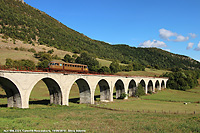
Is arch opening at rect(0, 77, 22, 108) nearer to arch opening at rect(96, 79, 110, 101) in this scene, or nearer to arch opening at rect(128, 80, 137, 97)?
arch opening at rect(96, 79, 110, 101)

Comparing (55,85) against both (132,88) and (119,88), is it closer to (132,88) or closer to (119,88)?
(119,88)

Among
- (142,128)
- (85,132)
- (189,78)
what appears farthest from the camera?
(189,78)

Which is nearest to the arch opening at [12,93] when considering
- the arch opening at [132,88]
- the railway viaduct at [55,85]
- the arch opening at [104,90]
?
the railway viaduct at [55,85]

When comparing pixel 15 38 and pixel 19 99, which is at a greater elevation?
pixel 15 38

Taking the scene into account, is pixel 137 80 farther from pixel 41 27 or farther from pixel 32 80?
pixel 41 27

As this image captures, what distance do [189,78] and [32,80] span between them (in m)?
89.3

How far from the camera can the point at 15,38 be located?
120 meters

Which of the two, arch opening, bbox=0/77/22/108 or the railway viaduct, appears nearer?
arch opening, bbox=0/77/22/108

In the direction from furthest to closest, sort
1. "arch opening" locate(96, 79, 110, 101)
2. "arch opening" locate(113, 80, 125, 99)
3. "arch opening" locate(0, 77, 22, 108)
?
"arch opening" locate(113, 80, 125, 99) → "arch opening" locate(96, 79, 110, 101) → "arch opening" locate(0, 77, 22, 108)

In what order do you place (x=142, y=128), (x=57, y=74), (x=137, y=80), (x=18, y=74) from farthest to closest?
(x=137, y=80)
(x=57, y=74)
(x=18, y=74)
(x=142, y=128)

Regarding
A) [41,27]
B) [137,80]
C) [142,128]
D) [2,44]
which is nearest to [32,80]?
[142,128]

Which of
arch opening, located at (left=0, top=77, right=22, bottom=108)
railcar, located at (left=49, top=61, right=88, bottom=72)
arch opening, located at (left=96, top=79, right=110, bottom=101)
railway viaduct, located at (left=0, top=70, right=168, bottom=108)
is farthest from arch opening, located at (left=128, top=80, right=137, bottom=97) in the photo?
arch opening, located at (left=0, top=77, right=22, bottom=108)

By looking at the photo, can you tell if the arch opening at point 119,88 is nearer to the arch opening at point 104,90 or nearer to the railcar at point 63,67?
the arch opening at point 104,90

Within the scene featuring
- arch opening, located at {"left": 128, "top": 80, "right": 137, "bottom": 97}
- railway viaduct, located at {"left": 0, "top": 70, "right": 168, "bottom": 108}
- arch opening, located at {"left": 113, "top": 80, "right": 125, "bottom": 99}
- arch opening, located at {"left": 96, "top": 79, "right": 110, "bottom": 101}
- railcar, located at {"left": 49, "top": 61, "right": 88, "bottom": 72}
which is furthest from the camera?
arch opening, located at {"left": 128, "top": 80, "right": 137, "bottom": 97}
